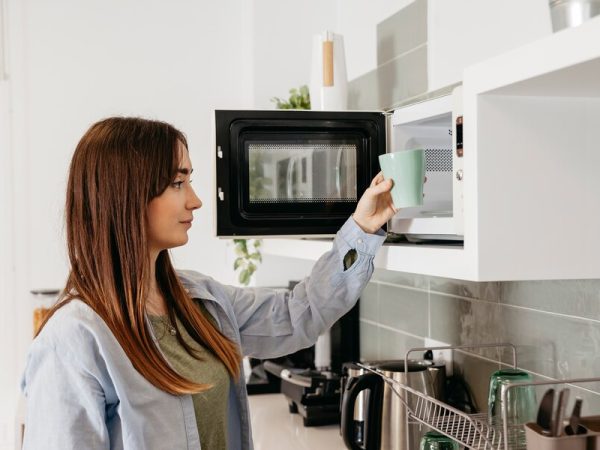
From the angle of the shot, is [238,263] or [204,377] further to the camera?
[238,263]

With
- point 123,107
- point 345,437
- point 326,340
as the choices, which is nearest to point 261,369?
point 326,340

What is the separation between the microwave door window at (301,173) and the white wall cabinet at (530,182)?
422mm

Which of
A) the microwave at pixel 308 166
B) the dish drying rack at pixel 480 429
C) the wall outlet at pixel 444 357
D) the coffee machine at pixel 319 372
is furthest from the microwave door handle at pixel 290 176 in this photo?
the coffee machine at pixel 319 372

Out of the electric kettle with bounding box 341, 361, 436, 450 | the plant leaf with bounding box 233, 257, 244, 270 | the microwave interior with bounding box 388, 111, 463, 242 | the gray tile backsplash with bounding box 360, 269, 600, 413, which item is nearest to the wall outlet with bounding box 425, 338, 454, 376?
the gray tile backsplash with bounding box 360, 269, 600, 413

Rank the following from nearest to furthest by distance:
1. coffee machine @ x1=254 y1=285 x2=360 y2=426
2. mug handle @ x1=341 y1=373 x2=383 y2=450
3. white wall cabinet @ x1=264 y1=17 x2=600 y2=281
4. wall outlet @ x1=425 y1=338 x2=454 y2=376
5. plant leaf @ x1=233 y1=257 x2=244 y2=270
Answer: white wall cabinet @ x1=264 y1=17 x2=600 y2=281 → mug handle @ x1=341 y1=373 x2=383 y2=450 → wall outlet @ x1=425 y1=338 x2=454 y2=376 → coffee machine @ x1=254 y1=285 x2=360 y2=426 → plant leaf @ x1=233 y1=257 x2=244 y2=270

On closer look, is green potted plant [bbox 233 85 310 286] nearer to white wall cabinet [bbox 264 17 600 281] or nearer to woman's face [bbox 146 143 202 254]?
woman's face [bbox 146 143 202 254]

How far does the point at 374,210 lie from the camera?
142 cm

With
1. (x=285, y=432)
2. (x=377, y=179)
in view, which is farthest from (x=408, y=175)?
(x=285, y=432)

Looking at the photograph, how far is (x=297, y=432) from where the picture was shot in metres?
2.00

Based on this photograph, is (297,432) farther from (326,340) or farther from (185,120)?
(185,120)

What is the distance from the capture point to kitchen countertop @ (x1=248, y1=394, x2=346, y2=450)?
6.21 feet

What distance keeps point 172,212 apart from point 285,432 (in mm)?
860

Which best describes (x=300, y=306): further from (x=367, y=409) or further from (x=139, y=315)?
(x=139, y=315)

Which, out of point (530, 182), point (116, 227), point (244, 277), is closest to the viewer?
point (530, 182)
